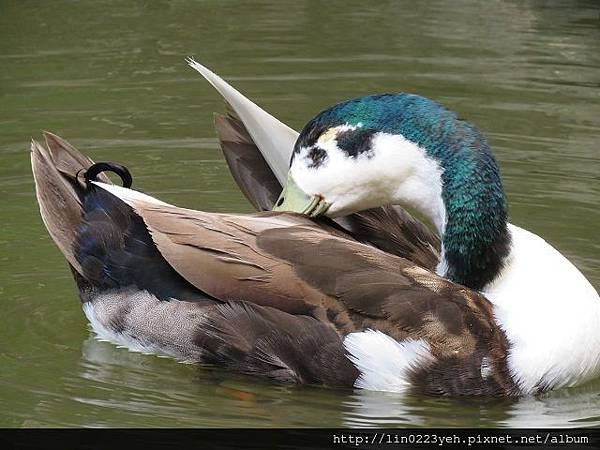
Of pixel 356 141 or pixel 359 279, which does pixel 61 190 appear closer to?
pixel 356 141

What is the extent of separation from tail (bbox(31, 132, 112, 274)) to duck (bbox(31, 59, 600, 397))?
61 mm

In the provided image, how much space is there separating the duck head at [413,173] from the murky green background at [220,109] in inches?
27.5

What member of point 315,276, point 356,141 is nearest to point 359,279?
point 315,276

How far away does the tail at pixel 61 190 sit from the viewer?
7.00 m

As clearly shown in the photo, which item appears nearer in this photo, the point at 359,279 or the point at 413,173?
the point at 359,279

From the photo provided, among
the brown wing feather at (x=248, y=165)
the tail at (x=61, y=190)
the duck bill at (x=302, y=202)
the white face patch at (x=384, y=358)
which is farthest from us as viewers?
the brown wing feather at (x=248, y=165)

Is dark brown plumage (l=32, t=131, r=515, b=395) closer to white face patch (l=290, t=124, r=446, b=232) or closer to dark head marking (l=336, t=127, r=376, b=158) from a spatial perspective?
white face patch (l=290, t=124, r=446, b=232)

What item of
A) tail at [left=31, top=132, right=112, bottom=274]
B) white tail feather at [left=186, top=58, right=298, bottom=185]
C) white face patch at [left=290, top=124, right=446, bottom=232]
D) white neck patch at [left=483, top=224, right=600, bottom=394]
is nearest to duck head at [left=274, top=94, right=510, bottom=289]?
Answer: white face patch at [left=290, top=124, right=446, bottom=232]

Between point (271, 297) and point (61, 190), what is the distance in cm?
134

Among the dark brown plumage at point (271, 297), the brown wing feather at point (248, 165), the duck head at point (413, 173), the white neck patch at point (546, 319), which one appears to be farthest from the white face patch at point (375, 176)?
the brown wing feather at point (248, 165)

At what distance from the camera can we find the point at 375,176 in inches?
259

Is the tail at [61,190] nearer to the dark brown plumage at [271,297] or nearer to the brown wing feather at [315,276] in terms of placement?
the dark brown plumage at [271,297]

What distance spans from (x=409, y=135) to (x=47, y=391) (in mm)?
1846

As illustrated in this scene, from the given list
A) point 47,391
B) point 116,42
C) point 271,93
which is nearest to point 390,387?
point 47,391
